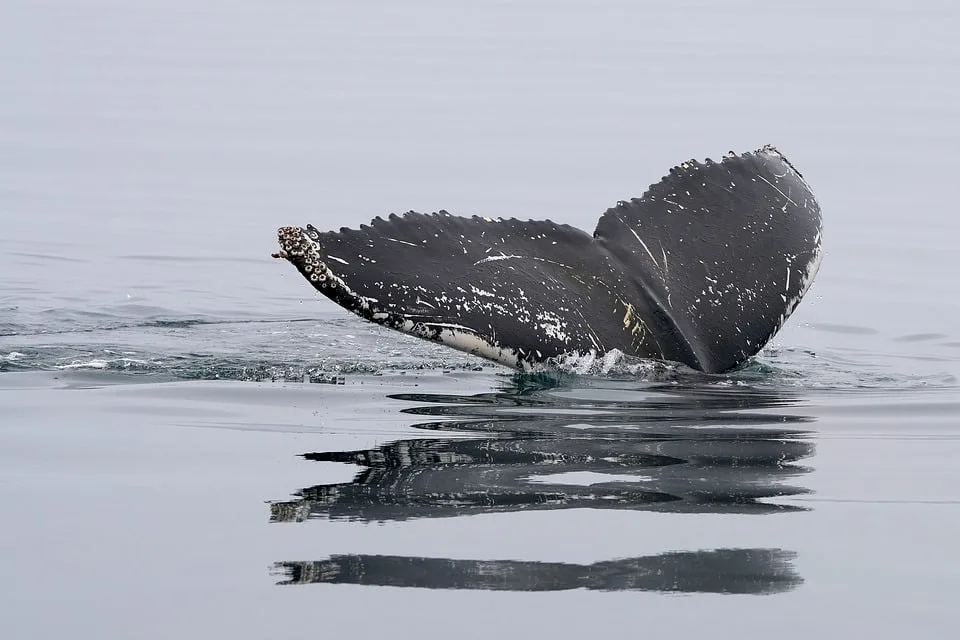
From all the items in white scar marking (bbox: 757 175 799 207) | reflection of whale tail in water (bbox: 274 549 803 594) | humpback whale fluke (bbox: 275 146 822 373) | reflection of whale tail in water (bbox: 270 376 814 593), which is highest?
white scar marking (bbox: 757 175 799 207)

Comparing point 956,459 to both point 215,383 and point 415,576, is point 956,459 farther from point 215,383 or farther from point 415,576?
point 215,383

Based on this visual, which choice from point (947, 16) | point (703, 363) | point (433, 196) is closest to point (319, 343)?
point (703, 363)

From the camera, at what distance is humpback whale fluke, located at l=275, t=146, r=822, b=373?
6746 mm

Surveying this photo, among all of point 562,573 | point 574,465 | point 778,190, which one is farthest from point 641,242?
point 562,573

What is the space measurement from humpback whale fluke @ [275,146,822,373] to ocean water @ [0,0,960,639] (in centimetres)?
27

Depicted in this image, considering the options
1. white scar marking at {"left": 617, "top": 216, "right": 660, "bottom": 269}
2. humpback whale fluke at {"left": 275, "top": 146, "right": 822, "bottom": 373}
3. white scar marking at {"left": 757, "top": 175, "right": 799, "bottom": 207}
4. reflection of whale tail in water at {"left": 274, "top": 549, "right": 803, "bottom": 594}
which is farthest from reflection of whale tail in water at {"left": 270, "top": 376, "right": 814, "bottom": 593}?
white scar marking at {"left": 757, "top": 175, "right": 799, "bottom": 207}

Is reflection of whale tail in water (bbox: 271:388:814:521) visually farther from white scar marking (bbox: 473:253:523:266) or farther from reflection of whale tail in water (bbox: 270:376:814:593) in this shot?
white scar marking (bbox: 473:253:523:266)

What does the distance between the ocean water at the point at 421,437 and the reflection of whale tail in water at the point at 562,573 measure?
0.01 m

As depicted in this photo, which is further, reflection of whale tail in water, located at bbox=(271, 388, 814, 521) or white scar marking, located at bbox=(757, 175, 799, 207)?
white scar marking, located at bbox=(757, 175, 799, 207)

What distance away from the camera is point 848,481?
5.72 meters

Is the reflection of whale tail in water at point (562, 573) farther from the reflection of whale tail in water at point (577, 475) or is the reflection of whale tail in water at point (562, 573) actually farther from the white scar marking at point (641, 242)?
the white scar marking at point (641, 242)

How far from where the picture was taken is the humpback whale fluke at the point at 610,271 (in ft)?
22.1

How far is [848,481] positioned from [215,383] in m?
3.36

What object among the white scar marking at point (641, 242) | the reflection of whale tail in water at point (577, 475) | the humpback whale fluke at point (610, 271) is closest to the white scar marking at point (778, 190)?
the humpback whale fluke at point (610, 271)
